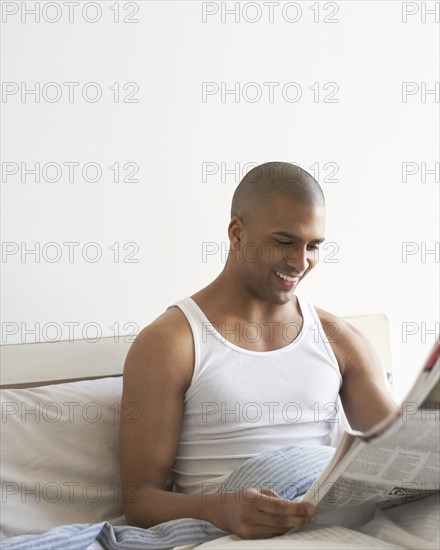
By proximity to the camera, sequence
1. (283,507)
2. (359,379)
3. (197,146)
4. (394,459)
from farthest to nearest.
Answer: (197,146) < (359,379) < (283,507) < (394,459)

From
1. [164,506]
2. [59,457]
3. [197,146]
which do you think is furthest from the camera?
[197,146]

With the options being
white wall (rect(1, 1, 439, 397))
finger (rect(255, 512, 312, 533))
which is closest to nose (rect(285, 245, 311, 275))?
white wall (rect(1, 1, 439, 397))

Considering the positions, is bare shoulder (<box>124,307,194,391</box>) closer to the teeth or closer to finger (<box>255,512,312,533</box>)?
the teeth

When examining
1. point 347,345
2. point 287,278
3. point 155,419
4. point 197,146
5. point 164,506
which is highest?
point 197,146

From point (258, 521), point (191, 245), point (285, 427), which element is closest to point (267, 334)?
point (285, 427)

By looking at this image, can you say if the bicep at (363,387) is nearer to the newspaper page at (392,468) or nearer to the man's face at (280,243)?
the man's face at (280,243)

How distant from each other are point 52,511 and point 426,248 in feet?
4.44

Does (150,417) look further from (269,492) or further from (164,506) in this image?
(269,492)

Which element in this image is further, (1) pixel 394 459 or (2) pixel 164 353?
(2) pixel 164 353

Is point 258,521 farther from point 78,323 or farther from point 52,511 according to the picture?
point 78,323

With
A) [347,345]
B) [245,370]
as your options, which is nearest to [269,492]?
[245,370]

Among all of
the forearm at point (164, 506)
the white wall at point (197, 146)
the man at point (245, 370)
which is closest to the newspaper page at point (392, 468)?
the forearm at point (164, 506)

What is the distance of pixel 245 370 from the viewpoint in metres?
1.68

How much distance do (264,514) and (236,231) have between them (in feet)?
2.16
